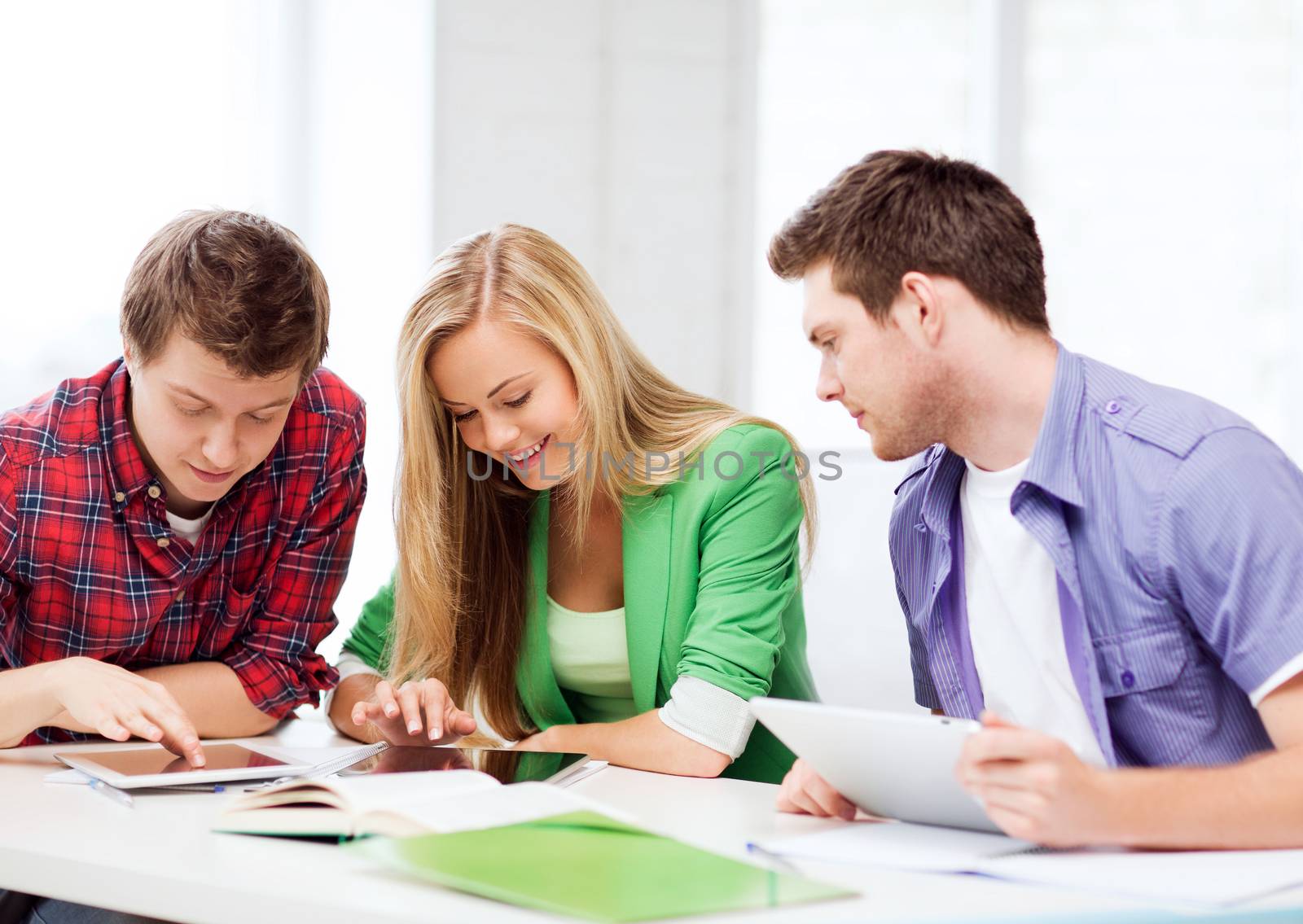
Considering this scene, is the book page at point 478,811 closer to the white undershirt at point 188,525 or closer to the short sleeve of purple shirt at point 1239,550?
the short sleeve of purple shirt at point 1239,550

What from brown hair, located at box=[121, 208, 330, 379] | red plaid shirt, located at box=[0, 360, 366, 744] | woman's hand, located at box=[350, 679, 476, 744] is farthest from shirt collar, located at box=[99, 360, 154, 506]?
woman's hand, located at box=[350, 679, 476, 744]

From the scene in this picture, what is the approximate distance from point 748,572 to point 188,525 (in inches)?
27.7

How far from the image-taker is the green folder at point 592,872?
0.81 m

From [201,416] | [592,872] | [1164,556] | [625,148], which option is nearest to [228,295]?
[201,416]

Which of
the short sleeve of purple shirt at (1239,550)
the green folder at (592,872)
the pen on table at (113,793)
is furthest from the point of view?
the pen on table at (113,793)

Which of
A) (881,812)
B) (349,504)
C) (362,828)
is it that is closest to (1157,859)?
(881,812)

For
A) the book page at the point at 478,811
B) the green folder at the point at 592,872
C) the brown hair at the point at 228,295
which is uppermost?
the brown hair at the point at 228,295

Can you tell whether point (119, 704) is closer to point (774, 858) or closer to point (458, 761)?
point (458, 761)

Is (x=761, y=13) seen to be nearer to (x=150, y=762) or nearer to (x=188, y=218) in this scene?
(x=188, y=218)

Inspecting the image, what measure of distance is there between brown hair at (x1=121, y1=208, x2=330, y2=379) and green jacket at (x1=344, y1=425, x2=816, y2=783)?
0.46m

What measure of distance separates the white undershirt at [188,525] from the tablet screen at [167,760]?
306 mm

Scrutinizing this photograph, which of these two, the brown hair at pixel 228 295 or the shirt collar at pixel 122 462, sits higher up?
the brown hair at pixel 228 295

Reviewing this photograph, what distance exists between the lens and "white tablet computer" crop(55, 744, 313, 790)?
3.94 feet

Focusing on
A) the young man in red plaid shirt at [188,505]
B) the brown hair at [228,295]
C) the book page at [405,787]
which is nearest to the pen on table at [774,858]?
the book page at [405,787]
